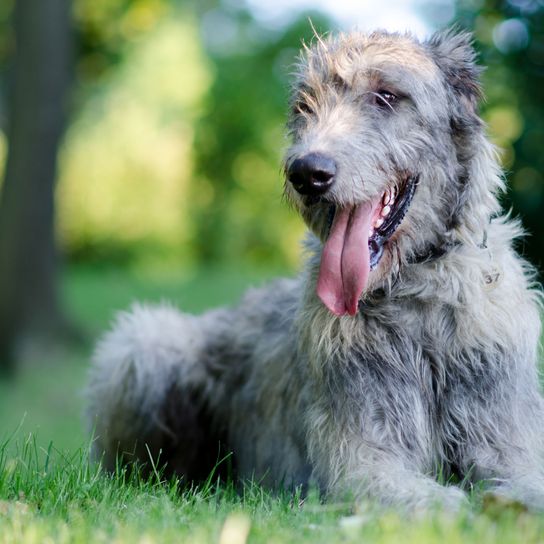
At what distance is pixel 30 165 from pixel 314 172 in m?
11.3

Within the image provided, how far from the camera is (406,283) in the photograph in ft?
15.9

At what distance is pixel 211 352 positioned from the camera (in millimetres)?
6602

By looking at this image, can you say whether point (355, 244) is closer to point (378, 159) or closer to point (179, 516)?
point (378, 159)

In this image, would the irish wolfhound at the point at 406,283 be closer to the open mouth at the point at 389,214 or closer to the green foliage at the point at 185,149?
the open mouth at the point at 389,214

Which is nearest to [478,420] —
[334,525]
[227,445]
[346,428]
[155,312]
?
[346,428]

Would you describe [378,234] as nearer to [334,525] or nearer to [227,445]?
[334,525]

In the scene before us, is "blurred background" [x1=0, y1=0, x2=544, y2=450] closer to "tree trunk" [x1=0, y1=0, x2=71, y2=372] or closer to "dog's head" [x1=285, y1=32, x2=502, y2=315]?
"tree trunk" [x1=0, y1=0, x2=71, y2=372]

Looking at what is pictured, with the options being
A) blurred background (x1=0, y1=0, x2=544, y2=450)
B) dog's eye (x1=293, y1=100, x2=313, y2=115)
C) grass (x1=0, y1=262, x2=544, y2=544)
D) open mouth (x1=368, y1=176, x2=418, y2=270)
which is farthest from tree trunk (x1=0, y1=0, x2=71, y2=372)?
open mouth (x1=368, y1=176, x2=418, y2=270)

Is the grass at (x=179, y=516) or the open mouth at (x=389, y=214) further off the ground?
the open mouth at (x=389, y=214)

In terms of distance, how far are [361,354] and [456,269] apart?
2.04 feet

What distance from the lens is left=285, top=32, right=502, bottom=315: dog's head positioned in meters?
4.71

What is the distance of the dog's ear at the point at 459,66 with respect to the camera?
5062 millimetres

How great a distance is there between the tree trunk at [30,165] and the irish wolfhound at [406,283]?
1064 centimetres

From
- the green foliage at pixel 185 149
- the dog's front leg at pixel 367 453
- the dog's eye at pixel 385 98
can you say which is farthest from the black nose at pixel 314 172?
the green foliage at pixel 185 149
